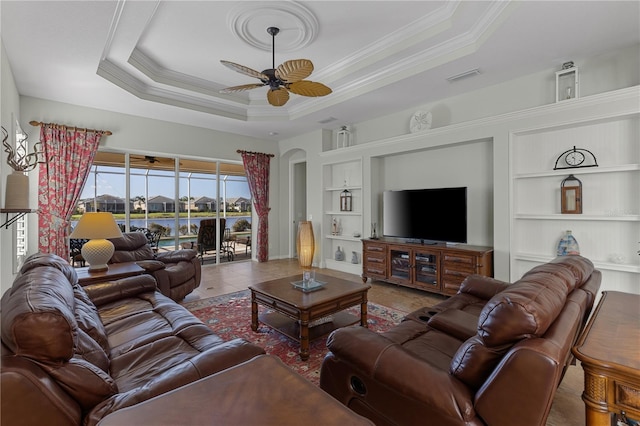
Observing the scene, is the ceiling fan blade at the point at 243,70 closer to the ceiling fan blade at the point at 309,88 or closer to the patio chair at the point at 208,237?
the ceiling fan blade at the point at 309,88

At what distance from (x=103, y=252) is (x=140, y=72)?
95.6 inches

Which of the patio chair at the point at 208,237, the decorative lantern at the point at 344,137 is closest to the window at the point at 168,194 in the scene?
the patio chair at the point at 208,237

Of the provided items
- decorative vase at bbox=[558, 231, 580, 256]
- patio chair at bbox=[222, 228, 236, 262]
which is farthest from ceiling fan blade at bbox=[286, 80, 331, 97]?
patio chair at bbox=[222, 228, 236, 262]

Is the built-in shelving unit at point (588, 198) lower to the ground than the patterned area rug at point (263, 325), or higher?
higher

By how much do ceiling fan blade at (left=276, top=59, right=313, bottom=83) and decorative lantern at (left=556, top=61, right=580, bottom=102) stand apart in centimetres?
287

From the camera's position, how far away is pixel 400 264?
4598 mm

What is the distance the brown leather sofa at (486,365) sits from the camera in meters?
1.03

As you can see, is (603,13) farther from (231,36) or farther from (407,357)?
(231,36)

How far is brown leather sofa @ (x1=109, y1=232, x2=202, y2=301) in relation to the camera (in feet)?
11.9

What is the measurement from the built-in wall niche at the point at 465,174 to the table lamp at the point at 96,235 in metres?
4.22

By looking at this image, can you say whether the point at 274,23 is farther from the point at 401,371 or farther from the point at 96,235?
the point at 401,371

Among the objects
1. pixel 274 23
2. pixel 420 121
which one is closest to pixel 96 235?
pixel 274 23

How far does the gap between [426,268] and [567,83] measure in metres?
2.76

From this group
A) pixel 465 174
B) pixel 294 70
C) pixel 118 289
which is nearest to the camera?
pixel 118 289
